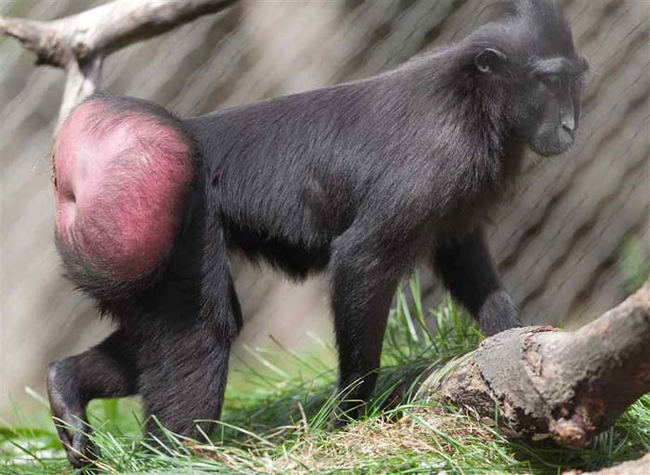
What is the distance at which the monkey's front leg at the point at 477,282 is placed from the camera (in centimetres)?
515

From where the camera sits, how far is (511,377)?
3.69 m

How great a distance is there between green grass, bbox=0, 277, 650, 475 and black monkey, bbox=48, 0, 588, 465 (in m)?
0.27

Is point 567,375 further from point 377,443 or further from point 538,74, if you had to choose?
point 538,74

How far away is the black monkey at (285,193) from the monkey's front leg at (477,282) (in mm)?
308

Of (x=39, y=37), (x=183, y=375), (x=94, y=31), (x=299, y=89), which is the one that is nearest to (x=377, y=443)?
(x=183, y=375)

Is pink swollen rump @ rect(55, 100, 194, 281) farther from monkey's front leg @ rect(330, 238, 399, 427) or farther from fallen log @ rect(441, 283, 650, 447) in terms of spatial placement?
fallen log @ rect(441, 283, 650, 447)

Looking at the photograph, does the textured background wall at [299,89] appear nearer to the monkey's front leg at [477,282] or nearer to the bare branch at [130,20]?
Answer: the bare branch at [130,20]

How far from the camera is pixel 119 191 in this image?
431 cm

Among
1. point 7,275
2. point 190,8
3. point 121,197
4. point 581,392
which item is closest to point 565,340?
point 581,392

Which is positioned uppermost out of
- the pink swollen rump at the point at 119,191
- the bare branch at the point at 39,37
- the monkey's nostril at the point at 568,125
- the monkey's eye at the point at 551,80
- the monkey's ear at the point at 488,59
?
the bare branch at the point at 39,37

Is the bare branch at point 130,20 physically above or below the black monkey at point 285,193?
above

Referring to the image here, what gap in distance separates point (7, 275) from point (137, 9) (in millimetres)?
2353

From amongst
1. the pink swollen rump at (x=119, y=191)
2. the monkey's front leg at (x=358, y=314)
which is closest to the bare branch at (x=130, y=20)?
the pink swollen rump at (x=119, y=191)

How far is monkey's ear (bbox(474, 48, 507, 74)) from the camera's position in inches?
182
